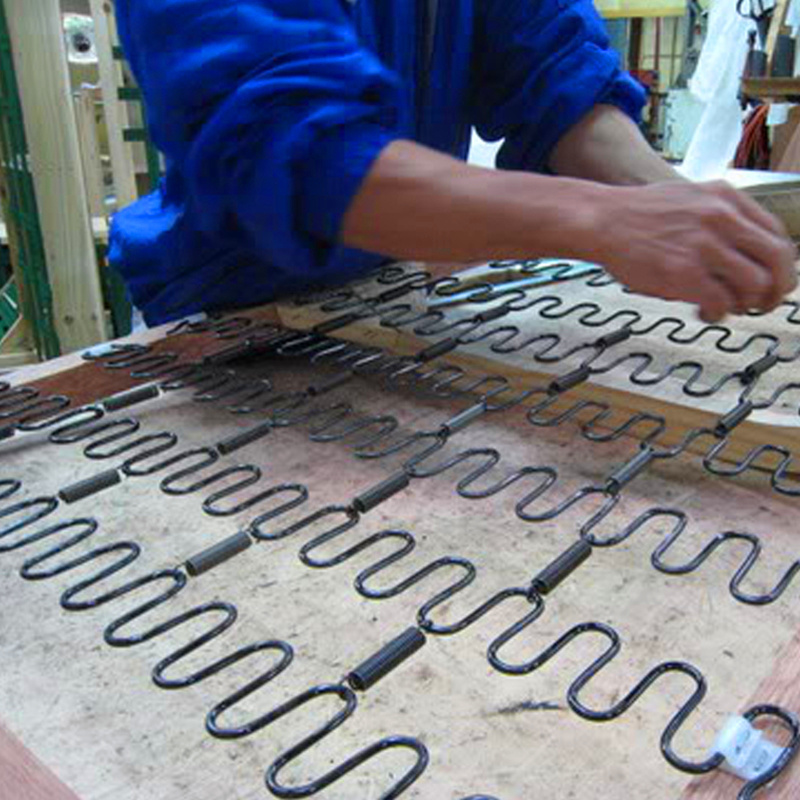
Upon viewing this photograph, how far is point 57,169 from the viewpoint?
205 centimetres

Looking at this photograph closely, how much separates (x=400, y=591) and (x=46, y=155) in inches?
72.0

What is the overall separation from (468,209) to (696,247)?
0.56ft

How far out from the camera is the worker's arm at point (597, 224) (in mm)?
654

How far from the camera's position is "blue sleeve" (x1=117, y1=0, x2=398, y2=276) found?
70 cm

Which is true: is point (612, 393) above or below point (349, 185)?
below

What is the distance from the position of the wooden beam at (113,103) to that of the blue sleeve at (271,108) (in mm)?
1402

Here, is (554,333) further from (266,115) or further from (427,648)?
(427,648)

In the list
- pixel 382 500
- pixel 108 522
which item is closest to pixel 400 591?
pixel 382 500

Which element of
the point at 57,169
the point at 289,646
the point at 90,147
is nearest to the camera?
the point at 289,646

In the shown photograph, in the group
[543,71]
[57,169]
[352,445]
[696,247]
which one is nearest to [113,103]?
[57,169]

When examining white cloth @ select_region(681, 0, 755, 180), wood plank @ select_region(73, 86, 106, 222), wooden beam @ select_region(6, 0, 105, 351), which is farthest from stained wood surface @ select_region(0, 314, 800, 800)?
white cloth @ select_region(681, 0, 755, 180)

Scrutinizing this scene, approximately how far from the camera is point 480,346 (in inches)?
35.7

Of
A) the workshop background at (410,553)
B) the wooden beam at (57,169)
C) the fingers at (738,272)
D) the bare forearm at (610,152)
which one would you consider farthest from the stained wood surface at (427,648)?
the wooden beam at (57,169)

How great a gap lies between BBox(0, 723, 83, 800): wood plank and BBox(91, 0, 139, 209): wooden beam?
1861 millimetres
